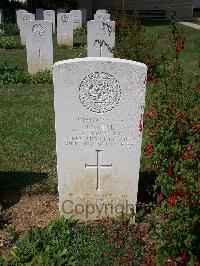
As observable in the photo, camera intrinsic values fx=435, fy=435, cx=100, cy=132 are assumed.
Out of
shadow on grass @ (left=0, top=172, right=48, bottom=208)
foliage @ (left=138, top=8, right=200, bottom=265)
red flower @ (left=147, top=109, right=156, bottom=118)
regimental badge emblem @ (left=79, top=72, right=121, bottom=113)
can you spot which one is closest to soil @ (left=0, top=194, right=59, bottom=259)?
shadow on grass @ (left=0, top=172, right=48, bottom=208)

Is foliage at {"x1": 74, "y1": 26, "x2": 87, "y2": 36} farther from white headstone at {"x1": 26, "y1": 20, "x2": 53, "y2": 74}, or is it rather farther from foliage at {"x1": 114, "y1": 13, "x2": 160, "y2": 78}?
white headstone at {"x1": 26, "y1": 20, "x2": 53, "y2": 74}

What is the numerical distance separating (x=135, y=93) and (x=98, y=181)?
3.50 feet

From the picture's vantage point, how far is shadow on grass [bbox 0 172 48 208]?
205 inches

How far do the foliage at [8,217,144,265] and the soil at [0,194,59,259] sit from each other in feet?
0.64

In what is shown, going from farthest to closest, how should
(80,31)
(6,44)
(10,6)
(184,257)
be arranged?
(10,6), (80,31), (6,44), (184,257)

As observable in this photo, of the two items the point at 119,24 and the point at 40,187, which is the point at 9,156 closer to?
the point at 40,187

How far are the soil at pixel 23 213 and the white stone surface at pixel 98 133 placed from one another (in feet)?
1.18

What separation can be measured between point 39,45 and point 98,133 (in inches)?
280

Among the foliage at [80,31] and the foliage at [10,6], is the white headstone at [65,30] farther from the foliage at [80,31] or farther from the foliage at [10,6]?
the foliage at [10,6]

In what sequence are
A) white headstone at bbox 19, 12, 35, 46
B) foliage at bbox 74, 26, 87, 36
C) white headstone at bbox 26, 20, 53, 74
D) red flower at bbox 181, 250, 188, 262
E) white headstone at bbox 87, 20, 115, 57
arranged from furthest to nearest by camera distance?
foliage at bbox 74, 26, 87, 36
white headstone at bbox 19, 12, 35, 46
white headstone at bbox 87, 20, 115, 57
white headstone at bbox 26, 20, 53, 74
red flower at bbox 181, 250, 188, 262

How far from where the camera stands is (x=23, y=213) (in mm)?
4934

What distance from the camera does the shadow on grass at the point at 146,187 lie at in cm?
508

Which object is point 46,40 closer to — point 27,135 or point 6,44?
point 27,135

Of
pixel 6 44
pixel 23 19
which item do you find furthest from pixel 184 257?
pixel 23 19
